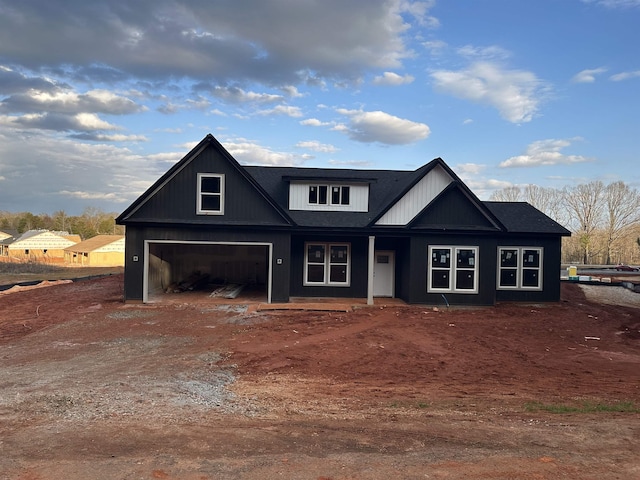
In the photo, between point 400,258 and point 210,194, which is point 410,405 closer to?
point 400,258

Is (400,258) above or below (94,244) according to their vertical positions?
above

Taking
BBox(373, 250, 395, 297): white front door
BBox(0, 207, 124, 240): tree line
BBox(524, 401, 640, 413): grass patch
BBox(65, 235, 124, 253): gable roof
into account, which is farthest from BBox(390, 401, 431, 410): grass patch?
BBox(0, 207, 124, 240): tree line

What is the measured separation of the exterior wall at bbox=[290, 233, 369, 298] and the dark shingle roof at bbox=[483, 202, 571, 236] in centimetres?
584

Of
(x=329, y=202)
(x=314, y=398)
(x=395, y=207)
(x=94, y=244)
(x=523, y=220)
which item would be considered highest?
(x=329, y=202)

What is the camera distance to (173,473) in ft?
14.5

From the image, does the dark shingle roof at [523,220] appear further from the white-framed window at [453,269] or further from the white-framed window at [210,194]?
the white-framed window at [210,194]

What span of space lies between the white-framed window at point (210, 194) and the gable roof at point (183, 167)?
0.71 m

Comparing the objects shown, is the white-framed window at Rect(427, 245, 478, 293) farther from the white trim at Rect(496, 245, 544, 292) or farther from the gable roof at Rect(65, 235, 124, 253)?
the gable roof at Rect(65, 235, 124, 253)

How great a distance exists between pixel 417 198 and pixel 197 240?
8989mm

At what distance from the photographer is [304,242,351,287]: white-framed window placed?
735 inches

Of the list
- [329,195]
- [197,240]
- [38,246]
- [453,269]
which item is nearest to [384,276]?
[453,269]

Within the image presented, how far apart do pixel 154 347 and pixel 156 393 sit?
147 inches

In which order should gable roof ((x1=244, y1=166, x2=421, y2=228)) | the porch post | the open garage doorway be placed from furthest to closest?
the open garage doorway → gable roof ((x1=244, y1=166, x2=421, y2=228)) → the porch post

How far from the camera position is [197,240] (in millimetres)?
16922
